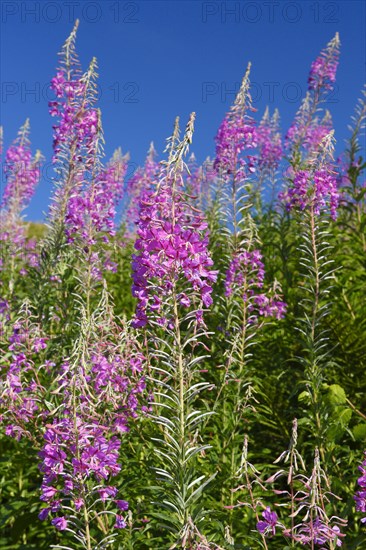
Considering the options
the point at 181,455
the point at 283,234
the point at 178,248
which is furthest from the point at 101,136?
the point at 181,455

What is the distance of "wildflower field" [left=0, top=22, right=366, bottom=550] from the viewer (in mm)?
2627

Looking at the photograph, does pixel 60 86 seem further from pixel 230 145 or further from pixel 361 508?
pixel 361 508

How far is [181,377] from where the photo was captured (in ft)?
8.42

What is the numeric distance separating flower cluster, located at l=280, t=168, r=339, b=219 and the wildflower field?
0.02 metres

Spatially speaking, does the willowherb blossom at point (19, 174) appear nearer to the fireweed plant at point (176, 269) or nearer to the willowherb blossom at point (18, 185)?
the willowherb blossom at point (18, 185)

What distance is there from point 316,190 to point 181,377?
2.76m

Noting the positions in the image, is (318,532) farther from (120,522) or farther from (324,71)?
(324,71)

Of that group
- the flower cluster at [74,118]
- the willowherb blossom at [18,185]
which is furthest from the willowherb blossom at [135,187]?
the flower cluster at [74,118]

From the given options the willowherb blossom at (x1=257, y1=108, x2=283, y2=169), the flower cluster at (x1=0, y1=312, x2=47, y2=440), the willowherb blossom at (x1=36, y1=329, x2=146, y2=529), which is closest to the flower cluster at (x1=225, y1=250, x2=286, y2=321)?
the willowherb blossom at (x1=36, y1=329, x2=146, y2=529)

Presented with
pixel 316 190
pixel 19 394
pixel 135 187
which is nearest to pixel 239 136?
pixel 316 190

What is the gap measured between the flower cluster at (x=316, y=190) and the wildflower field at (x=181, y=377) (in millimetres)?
19

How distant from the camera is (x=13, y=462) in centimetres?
461

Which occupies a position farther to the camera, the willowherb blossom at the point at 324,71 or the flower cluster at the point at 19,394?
the willowherb blossom at the point at 324,71

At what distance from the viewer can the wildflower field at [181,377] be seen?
103 inches
